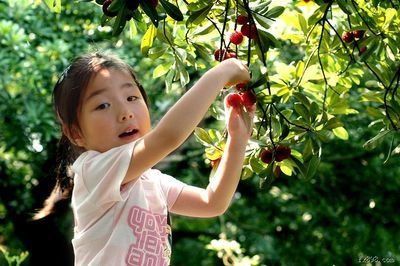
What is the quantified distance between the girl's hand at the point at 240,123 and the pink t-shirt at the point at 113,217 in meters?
0.21

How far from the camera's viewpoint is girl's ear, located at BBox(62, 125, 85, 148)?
1611 millimetres

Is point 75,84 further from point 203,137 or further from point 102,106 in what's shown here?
point 203,137

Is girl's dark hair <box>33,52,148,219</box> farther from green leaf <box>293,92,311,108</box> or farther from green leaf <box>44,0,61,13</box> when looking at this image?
green leaf <box>293,92,311,108</box>

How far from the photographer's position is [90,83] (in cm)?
159

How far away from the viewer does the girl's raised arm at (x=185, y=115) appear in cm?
133

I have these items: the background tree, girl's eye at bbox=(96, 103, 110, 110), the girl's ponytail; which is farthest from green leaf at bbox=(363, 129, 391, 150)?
the girl's ponytail

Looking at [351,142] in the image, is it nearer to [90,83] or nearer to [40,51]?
[40,51]

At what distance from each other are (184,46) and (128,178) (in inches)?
19.8

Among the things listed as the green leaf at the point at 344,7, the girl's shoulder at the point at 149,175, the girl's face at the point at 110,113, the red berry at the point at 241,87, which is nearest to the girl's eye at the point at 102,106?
the girl's face at the point at 110,113

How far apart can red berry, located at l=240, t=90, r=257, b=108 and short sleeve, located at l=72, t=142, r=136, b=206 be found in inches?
8.7

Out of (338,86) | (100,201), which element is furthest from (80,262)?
(338,86)

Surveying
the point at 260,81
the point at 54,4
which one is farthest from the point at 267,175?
the point at 54,4

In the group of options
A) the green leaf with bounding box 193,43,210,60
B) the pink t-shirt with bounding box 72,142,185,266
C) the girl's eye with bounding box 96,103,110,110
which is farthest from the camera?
the green leaf with bounding box 193,43,210,60

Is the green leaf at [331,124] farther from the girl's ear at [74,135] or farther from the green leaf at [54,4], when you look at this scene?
the green leaf at [54,4]
